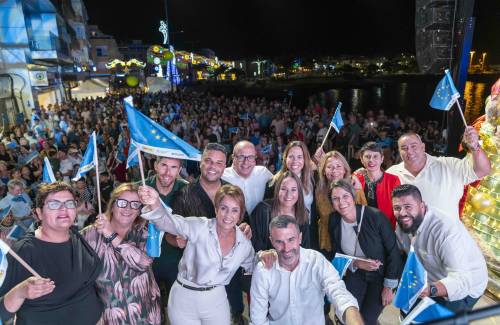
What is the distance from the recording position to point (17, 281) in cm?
226

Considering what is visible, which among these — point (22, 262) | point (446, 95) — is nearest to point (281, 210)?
point (22, 262)

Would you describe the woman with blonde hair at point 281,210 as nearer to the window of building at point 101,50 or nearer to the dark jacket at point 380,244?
the dark jacket at point 380,244

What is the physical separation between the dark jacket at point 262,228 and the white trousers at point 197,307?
0.61 m

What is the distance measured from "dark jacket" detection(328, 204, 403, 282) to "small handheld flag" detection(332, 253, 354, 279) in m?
0.23

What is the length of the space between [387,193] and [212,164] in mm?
1866

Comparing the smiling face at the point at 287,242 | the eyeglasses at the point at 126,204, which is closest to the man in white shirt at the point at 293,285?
the smiling face at the point at 287,242

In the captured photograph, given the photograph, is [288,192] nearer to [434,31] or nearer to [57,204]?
[57,204]

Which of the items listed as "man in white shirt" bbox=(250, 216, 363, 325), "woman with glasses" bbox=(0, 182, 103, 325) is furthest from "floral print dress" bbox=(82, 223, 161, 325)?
"man in white shirt" bbox=(250, 216, 363, 325)

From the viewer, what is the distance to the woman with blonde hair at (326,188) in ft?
12.1

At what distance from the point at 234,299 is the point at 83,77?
47.5 metres

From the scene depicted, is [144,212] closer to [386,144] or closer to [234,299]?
[234,299]

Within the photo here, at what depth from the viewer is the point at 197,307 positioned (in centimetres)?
279

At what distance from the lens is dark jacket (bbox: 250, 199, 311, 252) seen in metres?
3.30

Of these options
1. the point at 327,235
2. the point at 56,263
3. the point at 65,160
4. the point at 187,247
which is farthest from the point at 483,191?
the point at 65,160
